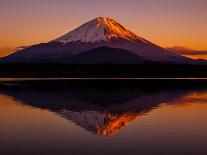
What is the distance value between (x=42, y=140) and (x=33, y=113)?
25.6 feet

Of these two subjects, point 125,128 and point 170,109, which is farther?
point 170,109

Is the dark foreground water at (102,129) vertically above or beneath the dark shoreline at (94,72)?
above

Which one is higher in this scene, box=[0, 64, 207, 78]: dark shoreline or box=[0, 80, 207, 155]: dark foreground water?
box=[0, 80, 207, 155]: dark foreground water

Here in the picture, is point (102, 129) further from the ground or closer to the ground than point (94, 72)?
further from the ground

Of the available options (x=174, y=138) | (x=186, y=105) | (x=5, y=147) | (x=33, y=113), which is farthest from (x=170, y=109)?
(x=5, y=147)

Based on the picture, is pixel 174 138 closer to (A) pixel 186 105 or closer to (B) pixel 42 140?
(B) pixel 42 140

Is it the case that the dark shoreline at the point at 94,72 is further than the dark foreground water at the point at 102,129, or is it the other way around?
the dark shoreline at the point at 94,72

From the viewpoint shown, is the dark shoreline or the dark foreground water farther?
the dark shoreline

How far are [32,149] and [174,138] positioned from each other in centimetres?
468

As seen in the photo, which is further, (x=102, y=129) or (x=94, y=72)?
(x=94, y=72)

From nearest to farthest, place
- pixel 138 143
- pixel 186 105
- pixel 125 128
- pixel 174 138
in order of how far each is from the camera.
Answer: pixel 138 143
pixel 174 138
pixel 125 128
pixel 186 105

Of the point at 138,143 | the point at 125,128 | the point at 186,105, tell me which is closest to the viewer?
the point at 138,143

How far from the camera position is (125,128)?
1634 centimetres

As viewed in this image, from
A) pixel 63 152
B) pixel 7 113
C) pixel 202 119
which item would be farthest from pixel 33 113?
pixel 63 152
